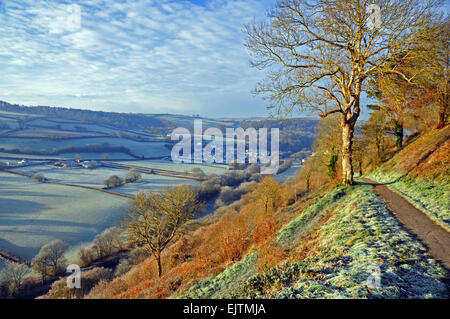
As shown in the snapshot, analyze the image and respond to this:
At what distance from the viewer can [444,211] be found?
6.95 meters

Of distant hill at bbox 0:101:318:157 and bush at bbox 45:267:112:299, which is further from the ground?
distant hill at bbox 0:101:318:157

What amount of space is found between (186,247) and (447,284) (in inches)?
862

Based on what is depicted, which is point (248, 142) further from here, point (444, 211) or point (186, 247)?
point (444, 211)

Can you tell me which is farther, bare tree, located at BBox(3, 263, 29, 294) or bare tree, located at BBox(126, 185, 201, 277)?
bare tree, located at BBox(3, 263, 29, 294)

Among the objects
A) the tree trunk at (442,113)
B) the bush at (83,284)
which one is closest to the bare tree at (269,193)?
the tree trunk at (442,113)

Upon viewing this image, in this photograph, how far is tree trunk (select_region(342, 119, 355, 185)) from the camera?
11.0 m

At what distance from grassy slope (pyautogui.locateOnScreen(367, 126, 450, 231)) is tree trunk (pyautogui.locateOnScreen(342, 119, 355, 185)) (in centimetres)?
209

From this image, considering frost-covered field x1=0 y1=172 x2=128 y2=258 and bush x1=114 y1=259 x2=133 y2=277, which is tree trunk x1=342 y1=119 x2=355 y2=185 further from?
frost-covered field x1=0 y1=172 x2=128 y2=258

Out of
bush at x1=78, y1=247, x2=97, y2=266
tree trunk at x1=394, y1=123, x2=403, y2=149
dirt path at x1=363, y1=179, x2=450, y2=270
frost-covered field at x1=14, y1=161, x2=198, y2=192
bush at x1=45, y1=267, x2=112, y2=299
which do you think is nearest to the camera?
dirt path at x1=363, y1=179, x2=450, y2=270

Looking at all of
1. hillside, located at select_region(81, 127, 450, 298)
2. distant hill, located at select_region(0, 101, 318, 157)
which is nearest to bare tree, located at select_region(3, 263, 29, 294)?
hillside, located at select_region(81, 127, 450, 298)

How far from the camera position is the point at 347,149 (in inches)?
446

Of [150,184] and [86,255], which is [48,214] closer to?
[86,255]
